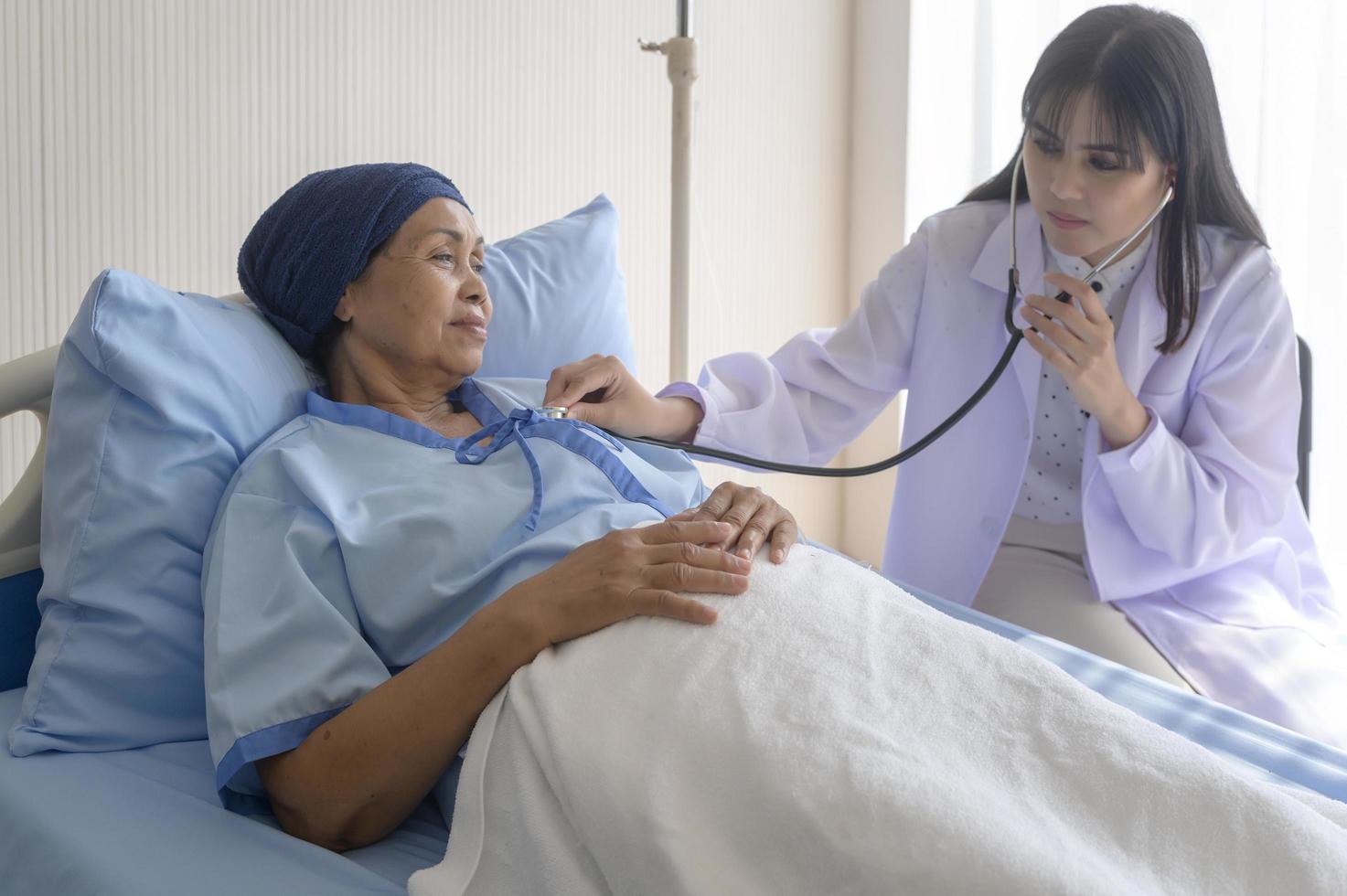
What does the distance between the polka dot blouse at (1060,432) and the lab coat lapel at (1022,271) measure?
0.02m

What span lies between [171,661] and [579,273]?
88 cm

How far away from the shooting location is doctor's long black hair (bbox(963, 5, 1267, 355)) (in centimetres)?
160

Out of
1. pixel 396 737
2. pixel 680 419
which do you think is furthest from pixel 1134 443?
pixel 396 737

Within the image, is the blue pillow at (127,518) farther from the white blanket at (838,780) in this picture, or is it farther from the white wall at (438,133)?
the white wall at (438,133)

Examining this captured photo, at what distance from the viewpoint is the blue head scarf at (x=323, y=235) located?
1.50 metres

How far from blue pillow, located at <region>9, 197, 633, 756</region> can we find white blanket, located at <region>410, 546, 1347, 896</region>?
1.46 feet

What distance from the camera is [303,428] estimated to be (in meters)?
1.43

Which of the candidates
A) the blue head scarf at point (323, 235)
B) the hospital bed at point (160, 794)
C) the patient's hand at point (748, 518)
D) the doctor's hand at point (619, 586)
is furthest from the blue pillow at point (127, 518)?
the patient's hand at point (748, 518)

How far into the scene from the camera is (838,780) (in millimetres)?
893

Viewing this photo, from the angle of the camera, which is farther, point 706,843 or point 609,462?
point 609,462

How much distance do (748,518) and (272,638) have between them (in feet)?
1.61

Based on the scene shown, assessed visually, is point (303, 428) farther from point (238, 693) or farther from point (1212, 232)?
point (1212, 232)

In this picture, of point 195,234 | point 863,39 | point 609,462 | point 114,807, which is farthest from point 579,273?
point 863,39

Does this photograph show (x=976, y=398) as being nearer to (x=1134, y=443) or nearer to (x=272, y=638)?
(x=1134, y=443)
